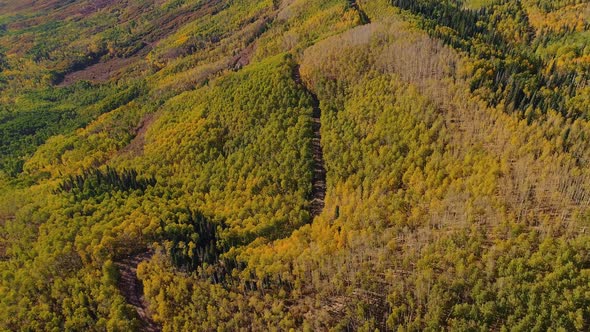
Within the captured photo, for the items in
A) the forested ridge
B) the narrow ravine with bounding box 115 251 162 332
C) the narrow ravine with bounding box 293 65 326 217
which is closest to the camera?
the forested ridge

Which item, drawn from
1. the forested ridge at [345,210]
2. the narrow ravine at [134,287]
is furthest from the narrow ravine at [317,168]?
the narrow ravine at [134,287]

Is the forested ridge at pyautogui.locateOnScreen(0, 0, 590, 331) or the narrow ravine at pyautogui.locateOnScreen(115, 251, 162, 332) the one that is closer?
the forested ridge at pyautogui.locateOnScreen(0, 0, 590, 331)

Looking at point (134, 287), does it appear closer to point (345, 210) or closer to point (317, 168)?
point (345, 210)

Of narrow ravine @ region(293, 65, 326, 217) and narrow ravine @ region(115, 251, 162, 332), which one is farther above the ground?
narrow ravine @ region(293, 65, 326, 217)

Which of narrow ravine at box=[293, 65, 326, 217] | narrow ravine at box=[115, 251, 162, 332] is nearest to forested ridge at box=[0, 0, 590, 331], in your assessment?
narrow ravine at box=[115, 251, 162, 332]

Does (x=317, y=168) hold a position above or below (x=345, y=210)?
above

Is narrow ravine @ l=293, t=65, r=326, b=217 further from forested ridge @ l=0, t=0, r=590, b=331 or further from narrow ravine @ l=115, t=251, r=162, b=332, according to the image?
narrow ravine @ l=115, t=251, r=162, b=332

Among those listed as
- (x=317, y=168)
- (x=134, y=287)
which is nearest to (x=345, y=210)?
(x=317, y=168)

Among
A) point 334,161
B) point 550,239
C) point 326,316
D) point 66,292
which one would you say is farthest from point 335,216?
point 66,292
